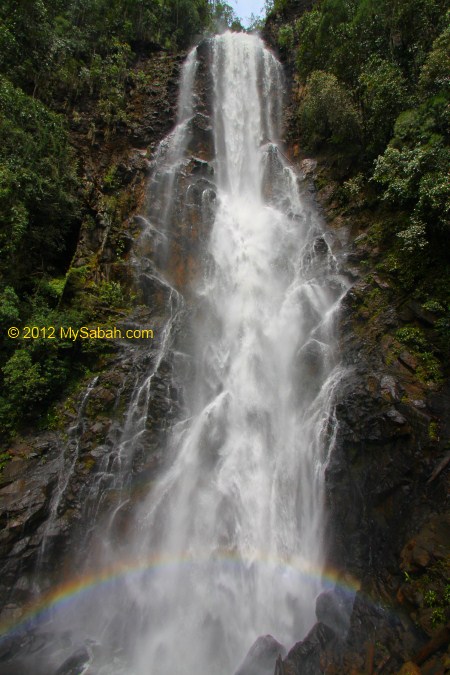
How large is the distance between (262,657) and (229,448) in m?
4.61

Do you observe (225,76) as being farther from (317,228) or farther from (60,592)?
(60,592)

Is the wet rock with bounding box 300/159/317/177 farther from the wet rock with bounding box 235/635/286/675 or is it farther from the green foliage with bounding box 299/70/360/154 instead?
the wet rock with bounding box 235/635/286/675

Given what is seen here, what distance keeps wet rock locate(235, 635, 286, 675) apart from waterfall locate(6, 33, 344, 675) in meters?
0.54

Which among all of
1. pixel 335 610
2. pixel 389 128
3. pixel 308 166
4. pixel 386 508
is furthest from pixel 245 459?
pixel 308 166

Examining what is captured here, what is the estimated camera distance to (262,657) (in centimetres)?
686

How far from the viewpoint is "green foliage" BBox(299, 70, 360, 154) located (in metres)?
14.8

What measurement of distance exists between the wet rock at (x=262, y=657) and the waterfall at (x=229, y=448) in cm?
54

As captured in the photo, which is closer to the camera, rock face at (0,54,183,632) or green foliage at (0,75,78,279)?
rock face at (0,54,183,632)

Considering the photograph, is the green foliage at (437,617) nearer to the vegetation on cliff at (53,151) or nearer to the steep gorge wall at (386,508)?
the steep gorge wall at (386,508)

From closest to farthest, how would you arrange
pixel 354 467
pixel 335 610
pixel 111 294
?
pixel 335 610, pixel 354 467, pixel 111 294

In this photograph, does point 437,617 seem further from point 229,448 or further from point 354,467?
point 229,448

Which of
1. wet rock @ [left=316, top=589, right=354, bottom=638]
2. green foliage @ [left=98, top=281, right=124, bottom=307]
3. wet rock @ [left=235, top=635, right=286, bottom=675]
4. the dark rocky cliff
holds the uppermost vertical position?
green foliage @ [left=98, top=281, right=124, bottom=307]

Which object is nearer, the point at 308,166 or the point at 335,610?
the point at 335,610

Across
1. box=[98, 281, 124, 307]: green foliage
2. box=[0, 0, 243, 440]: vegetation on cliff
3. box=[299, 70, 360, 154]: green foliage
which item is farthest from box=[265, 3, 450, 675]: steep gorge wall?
box=[0, 0, 243, 440]: vegetation on cliff
